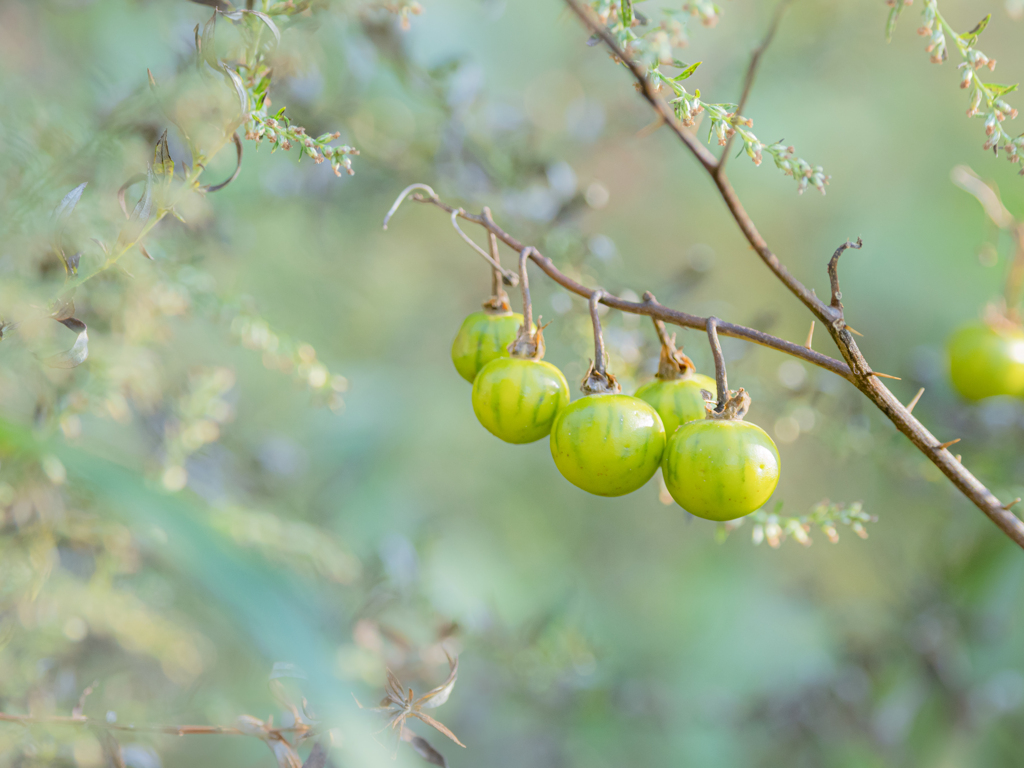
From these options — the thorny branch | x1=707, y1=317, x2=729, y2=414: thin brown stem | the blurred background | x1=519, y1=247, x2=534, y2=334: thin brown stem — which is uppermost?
the thorny branch

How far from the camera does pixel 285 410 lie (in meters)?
1.88

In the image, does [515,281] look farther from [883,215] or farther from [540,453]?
[883,215]

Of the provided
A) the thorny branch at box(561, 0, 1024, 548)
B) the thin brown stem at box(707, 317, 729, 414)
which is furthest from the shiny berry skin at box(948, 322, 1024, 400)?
the thin brown stem at box(707, 317, 729, 414)

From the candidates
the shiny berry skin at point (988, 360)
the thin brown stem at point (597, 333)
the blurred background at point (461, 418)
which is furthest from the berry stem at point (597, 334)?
the shiny berry skin at point (988, 360)

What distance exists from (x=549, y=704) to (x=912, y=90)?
194 centimetres

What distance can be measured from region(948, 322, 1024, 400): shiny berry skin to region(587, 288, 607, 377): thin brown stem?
2.45 feet

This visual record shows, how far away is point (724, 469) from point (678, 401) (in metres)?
0.10

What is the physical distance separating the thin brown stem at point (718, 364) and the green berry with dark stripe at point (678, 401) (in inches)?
2.0

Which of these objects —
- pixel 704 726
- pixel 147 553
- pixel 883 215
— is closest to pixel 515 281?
pixel 147 553

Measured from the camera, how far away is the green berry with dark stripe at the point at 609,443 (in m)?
0.49

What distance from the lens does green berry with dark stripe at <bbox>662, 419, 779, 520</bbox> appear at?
468 millimetres

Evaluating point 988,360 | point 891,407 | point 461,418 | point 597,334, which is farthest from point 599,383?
point 461,418

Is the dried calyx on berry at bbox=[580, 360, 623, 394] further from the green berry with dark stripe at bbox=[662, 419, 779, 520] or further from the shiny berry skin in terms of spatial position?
the shiny berry skin

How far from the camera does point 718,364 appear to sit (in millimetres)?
482
